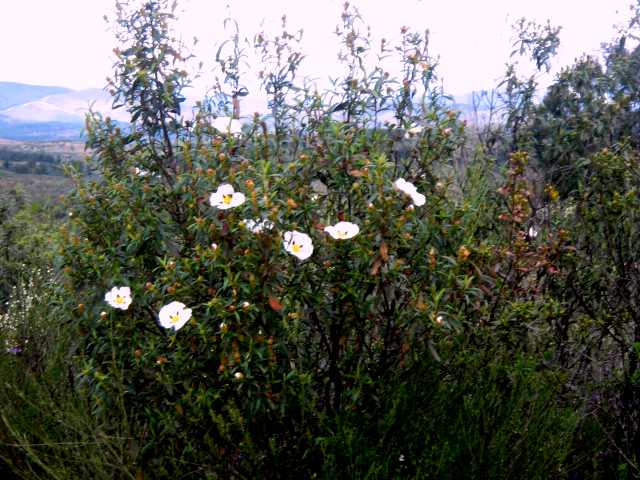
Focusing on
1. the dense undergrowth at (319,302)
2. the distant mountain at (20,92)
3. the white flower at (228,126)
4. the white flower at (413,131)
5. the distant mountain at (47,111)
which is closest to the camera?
the dense undergrowth at (319,302)

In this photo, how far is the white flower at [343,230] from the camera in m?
2.39

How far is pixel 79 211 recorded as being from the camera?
291 cm

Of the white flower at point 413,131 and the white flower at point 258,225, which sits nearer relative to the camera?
the white flower at point 258,225

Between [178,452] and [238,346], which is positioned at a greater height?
[238,346]

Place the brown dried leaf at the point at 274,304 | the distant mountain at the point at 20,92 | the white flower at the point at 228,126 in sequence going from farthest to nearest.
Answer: the distant mountain at the point at 20,92, the white flower at the point at 228,126, the brown dried leaf at the point at 274,304

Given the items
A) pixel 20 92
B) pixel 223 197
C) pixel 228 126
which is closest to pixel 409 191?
pixel 223 197

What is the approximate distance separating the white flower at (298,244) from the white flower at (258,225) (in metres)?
0.08

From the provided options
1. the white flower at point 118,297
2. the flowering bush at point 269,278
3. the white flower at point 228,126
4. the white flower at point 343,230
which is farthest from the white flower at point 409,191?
the white flower at point 118,297

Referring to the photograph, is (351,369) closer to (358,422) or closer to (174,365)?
(358,422)

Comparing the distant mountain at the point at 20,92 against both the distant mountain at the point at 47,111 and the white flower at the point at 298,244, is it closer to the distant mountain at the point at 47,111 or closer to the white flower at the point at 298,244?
the distant mountain at the point at 47,111

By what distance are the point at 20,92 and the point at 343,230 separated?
66.2 meters

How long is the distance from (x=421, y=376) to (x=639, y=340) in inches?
→ 44.9

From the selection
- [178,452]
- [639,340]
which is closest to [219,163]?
[178,452]

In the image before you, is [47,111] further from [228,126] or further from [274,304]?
[274,304]
